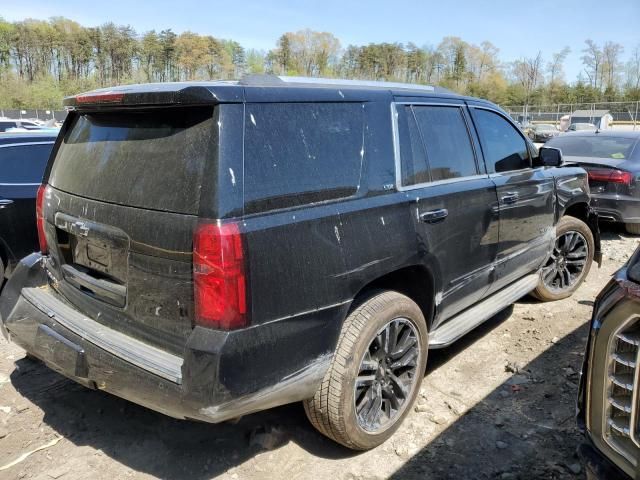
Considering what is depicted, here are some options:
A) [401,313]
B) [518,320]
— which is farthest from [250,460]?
[518,320]

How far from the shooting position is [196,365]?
2.17m

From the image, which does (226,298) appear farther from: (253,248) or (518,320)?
(518,320)

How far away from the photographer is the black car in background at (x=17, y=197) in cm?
481

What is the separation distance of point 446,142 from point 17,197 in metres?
3.93

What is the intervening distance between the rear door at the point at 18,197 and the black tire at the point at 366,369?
3566 millimetres

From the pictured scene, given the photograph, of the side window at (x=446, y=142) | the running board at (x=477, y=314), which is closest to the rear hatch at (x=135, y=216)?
the side window at (x=446, y=142)

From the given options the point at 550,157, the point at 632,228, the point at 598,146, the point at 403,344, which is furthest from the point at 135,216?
the point at 598,146

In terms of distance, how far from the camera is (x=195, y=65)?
82875mm

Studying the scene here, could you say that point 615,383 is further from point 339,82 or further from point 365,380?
point 339,82

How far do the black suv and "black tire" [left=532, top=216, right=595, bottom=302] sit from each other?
187 cm

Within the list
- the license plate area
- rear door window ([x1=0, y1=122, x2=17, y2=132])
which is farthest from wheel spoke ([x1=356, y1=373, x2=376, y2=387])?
rear door window ([x1=0, y1=122, x2=17, y2=132])

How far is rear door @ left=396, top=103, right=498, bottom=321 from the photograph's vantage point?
3.08 metres

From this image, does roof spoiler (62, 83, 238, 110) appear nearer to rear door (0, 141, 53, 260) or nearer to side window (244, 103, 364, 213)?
side window (244, 103, 364, 213)

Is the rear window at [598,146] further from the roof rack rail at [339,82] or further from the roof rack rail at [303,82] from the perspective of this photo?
the roof rack rail at [339,82]
